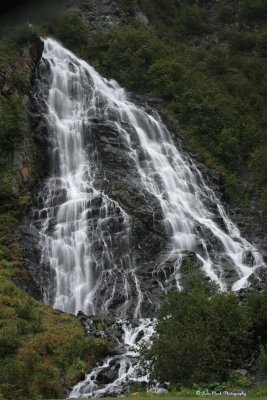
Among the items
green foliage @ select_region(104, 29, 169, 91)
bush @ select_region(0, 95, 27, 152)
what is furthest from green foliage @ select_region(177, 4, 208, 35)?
bush @ select_region(0, 95, 27, 152)

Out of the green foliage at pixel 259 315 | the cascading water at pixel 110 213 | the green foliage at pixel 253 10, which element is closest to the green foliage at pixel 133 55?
the cascading water at pixel 110 213


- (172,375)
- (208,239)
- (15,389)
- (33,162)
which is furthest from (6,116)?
(172,375)

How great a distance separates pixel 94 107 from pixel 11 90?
725cm

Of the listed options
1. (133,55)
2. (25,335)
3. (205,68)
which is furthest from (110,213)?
(205,68)

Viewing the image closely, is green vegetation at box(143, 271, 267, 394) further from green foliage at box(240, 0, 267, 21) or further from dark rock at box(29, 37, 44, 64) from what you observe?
green foliage at box(240, 0, 267, 21)

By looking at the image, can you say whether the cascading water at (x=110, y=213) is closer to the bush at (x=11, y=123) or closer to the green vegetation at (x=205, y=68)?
the bush at (x=11, y=123)

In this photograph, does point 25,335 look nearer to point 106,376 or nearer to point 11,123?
point 106,376

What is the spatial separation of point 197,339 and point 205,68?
46186 mm

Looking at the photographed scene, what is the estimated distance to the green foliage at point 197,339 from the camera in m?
13.5

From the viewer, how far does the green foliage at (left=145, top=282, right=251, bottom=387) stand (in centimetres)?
1351

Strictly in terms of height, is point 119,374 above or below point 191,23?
below

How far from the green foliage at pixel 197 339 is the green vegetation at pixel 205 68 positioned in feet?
65.6

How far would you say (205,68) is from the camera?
55.5 metres

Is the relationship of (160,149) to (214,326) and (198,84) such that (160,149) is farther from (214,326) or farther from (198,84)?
(214,326)
